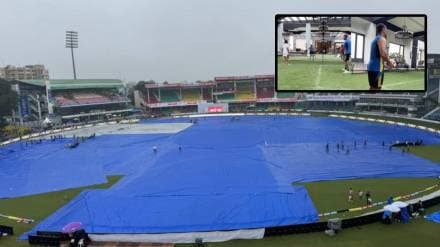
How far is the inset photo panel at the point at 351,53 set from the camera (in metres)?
8.66

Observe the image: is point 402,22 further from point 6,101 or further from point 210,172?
point 6,101

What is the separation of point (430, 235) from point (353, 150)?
72.0ft

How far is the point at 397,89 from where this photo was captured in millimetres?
8477

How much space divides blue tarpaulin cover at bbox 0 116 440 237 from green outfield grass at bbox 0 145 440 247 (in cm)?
120

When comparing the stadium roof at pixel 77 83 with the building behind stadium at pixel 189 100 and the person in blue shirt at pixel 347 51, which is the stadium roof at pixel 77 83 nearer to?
the building behind stadium at pixel 189 100

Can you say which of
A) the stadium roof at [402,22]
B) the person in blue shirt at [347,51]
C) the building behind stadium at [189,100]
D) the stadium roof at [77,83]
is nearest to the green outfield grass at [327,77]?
the person in blue shirt at [347,51]

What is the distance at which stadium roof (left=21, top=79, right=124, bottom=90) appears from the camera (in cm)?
8625

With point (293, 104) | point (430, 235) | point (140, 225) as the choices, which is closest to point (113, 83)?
point (293, 104)

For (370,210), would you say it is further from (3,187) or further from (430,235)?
(3,187)

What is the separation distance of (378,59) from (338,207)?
49.5ft

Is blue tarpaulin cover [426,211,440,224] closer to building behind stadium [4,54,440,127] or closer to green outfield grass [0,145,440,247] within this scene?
green outfield grass [0,145,440,247]

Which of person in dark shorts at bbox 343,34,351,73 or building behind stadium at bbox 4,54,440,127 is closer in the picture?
person in dark shorts at bbox 343,34,351,73

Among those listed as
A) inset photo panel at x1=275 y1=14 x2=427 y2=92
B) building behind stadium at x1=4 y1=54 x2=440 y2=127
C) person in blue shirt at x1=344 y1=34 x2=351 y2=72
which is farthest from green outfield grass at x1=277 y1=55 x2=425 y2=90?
building behind stadium at x1=4 y1=54 x2=440 y2=127

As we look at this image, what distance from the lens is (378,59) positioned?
913cm
